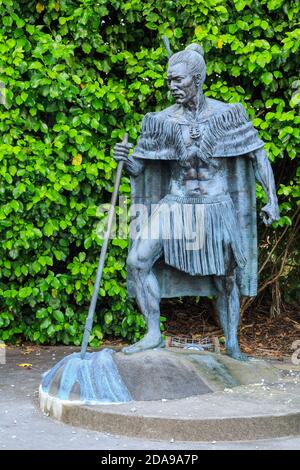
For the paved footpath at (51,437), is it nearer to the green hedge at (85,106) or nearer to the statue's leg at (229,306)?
the statue's leg at (229,306)

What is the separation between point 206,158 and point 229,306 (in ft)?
3.68

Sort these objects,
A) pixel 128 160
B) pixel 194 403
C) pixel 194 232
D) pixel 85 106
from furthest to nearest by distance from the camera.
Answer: pixel 85 106
pixel 128 160
pixel 194 232
pixel 194 403

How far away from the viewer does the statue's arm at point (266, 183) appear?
617 cm

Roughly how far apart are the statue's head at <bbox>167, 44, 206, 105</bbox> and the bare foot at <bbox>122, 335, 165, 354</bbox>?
1.67m

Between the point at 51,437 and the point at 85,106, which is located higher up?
the point at 85,106

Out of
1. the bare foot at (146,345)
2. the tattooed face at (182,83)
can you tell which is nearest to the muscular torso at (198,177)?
the tattooed face at (182,83)

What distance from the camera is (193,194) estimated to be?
6293mm

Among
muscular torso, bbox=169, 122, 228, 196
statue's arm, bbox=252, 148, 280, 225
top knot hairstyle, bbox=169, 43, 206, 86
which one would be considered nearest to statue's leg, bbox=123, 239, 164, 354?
muscular torso, bbox=169, 122, 228, 196

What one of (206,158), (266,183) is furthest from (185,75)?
(266,183)

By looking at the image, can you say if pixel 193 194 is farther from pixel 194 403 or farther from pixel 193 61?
pixel 194 403

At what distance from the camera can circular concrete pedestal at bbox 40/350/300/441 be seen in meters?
5.31

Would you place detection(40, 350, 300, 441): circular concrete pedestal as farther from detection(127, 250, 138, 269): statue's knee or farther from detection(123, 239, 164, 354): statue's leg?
detection(127, 250, 138, 269): statue's knee

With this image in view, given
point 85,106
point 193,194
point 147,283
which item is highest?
point 85,106
